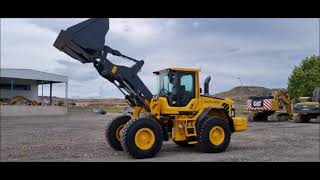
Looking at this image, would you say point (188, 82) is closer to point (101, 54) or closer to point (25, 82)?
point (101, 54)

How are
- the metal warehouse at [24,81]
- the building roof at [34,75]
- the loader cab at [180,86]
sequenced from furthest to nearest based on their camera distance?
the metal warehouse at [24,81], the building roof at [34,75], the loader cab at [180,86]

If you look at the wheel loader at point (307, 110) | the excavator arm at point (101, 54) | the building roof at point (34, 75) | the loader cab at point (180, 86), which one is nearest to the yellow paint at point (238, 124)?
the loader cab at point (180, 86)

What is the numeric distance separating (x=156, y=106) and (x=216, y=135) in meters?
1.94

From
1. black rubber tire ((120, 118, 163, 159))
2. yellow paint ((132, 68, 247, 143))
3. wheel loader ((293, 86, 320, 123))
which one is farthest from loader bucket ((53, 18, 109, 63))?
wheel loader ((293, 86, 320, 123))

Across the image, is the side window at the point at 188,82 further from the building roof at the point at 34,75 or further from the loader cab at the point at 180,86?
the building roof at the point at 34,75

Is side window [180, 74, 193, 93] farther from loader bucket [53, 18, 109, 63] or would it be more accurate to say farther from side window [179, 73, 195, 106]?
loader bucket [53, 18, 109, 63]

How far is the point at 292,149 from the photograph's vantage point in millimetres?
12898

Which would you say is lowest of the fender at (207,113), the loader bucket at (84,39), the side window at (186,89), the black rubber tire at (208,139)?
the black rubber tire at (208,139)

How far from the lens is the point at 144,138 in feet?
35.8

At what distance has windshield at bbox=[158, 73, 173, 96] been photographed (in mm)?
12405

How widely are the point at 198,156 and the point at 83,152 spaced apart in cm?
318

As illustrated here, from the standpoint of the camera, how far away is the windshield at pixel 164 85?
12.4 metres
